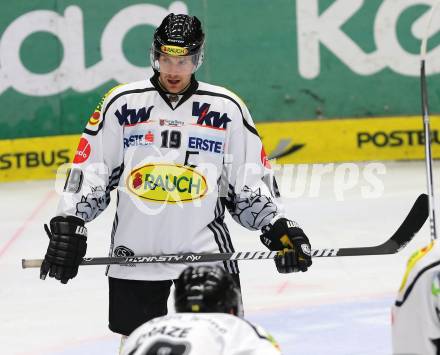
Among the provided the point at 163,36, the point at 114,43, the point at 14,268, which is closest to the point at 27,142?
the point at 114,43

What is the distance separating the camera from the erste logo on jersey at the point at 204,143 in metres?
4.37

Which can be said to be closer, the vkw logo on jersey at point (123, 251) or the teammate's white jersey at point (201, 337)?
the teammate's white jersey at point (201, 337)

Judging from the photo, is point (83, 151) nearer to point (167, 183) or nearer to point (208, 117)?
point (167, 183)

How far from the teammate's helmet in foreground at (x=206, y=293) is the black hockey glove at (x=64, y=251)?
1.11 metres

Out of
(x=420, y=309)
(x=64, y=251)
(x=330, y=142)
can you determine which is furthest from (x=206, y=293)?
(x=330, y=142)

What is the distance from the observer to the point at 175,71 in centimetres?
435

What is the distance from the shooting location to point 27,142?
11.1 meters

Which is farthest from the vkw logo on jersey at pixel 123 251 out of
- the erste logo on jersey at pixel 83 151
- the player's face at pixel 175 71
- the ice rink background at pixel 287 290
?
the ice rink background at pixel 287 290

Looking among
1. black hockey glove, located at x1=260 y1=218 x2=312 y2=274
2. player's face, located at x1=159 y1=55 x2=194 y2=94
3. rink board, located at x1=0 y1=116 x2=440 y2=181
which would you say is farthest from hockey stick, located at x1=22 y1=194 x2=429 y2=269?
rink board, located at x1=0 y1=116 x2=440 y2=181

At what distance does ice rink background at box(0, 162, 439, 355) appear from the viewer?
595 centimetres

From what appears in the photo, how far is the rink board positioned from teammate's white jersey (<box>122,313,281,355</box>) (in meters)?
8.13

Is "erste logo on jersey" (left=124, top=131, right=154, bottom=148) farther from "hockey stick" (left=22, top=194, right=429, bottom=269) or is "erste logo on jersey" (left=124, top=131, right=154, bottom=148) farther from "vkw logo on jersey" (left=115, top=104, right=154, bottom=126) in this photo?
"hockey stick" (left=22, top=194, right=429, bottom=269)

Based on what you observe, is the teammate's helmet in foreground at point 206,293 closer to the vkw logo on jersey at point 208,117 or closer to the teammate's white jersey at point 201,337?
the teammate's white jersey at point 201,337

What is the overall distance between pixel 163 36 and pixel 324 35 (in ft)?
23.3
